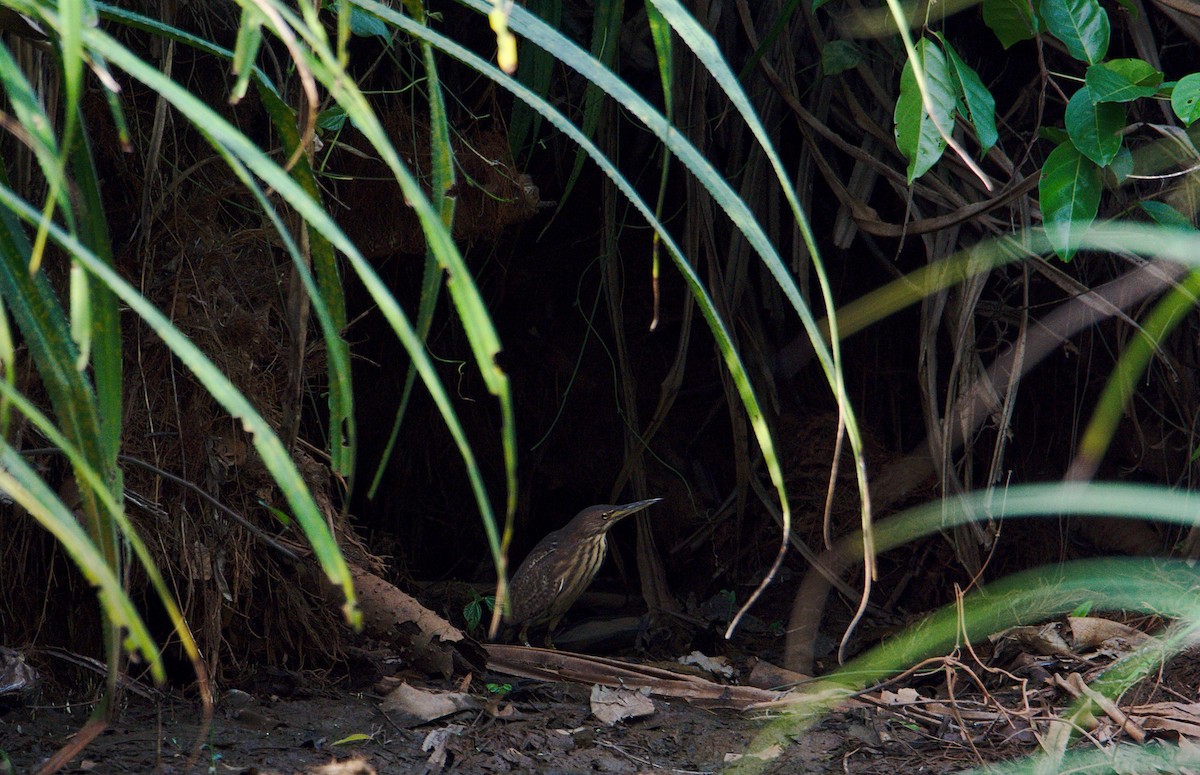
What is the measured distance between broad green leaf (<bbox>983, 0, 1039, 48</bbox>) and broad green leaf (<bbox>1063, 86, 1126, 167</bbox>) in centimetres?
27

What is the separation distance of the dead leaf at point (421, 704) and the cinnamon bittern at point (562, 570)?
132 cm

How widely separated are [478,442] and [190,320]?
1.96 meters

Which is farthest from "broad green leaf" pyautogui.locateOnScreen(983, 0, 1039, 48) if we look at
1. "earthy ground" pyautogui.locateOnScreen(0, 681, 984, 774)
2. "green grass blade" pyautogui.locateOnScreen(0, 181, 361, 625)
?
"green grass blade" pyautogui.locateOnScreen(0, 181, 361, 625)

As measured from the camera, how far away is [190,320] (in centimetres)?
257

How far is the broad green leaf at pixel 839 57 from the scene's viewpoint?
3.16 meters

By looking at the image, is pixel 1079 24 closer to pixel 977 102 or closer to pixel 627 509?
pixel 977 102

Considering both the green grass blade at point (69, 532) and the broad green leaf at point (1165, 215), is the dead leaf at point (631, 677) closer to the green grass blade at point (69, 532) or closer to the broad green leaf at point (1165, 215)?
the broad green leaf at point (1165, 215)

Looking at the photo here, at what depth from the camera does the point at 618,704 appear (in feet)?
8.56

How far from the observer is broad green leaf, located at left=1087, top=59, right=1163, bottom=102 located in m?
2.51

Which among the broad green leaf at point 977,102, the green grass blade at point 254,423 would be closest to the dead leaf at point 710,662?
the broad green leaf at point 977,102

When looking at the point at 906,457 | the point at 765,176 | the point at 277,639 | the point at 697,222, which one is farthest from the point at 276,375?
the point at 906,457

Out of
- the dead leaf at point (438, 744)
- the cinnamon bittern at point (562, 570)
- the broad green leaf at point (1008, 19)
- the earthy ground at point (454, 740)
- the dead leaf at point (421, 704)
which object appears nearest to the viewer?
the earthy ground at point (454, 740)

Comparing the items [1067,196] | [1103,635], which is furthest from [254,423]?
[1103,635]

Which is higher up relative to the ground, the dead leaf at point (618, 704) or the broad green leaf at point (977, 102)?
the broad green leaf at point (977, 102)
